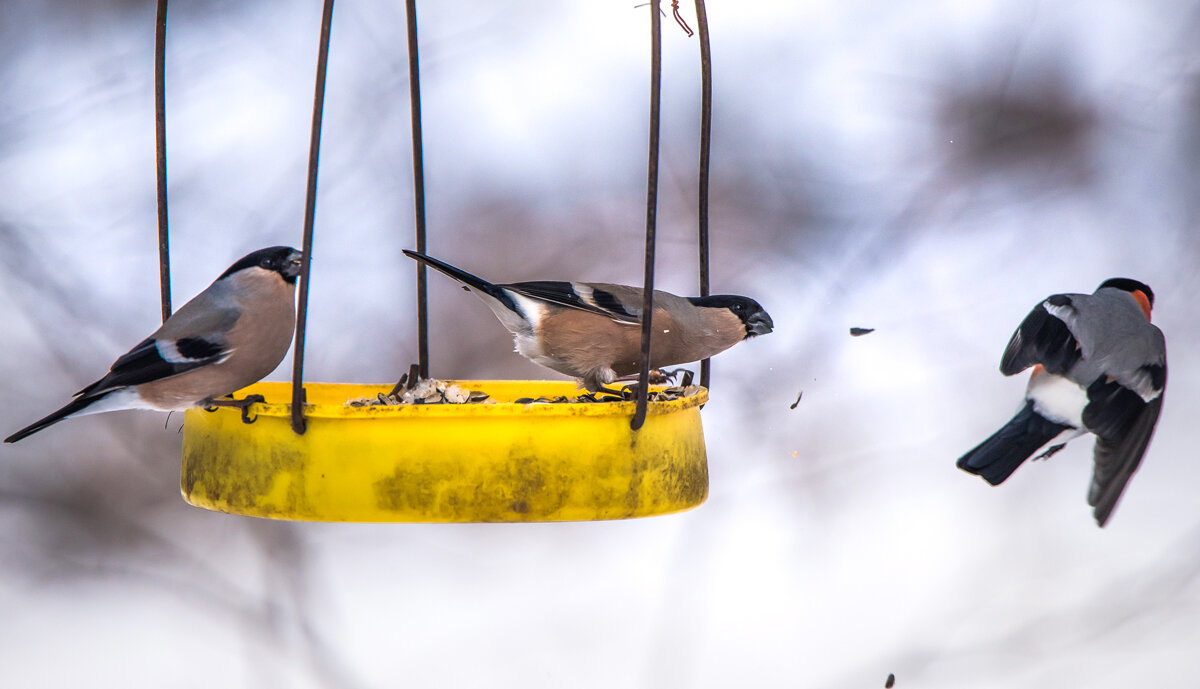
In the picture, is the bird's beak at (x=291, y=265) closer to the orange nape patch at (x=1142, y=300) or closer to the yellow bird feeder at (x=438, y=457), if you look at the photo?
the yellow bird feeder at (x=438, y=457)

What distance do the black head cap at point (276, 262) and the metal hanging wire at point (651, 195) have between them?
1.08 meters

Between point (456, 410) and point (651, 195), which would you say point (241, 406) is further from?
point (651, 195)

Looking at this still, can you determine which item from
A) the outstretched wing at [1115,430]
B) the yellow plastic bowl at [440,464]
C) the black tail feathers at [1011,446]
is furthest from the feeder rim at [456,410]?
the outstretched wing at [1115,430]

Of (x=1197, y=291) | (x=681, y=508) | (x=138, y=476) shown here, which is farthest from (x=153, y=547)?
(x=1197, y=291)

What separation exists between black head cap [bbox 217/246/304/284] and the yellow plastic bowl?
0.69 m

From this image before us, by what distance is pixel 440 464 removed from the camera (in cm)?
178

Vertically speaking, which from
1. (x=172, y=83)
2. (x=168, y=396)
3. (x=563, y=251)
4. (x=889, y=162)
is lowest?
(x=168, y=396)

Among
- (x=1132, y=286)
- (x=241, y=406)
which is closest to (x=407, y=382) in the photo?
(x=241, y=406)

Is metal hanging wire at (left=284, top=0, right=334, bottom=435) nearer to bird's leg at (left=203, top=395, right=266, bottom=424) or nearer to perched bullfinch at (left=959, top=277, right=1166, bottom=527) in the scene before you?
bird's leg at (left=203, top=395, right=266, bottom=424)

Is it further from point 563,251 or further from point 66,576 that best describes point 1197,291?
point 66,576

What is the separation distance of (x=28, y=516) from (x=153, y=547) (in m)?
0.44

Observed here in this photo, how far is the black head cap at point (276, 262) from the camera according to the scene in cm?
249

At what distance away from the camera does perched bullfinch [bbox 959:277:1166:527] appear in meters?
2.75

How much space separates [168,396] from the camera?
2238 mm
